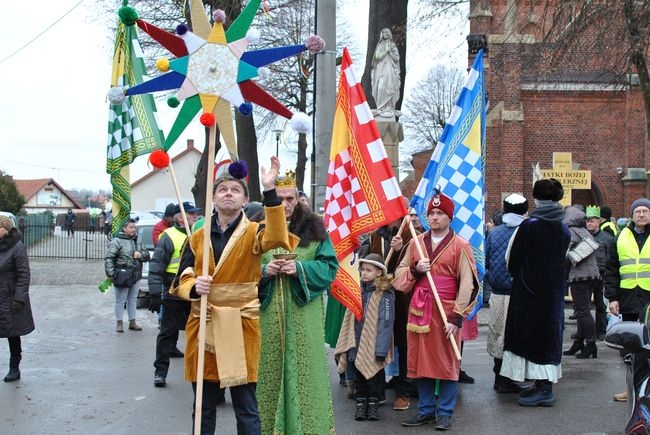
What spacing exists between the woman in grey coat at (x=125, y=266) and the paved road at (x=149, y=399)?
909 millimetres

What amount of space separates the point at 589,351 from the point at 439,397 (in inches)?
168

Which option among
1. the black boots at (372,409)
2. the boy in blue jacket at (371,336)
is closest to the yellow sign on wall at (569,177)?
the boy in blue jacket at (371,336)

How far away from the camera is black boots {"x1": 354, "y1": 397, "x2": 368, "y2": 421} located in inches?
300

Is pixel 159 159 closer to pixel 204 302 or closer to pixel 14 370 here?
pixel 204 302

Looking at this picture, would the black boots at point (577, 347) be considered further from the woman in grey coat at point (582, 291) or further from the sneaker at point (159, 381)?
the sneaker at point (159, 381)

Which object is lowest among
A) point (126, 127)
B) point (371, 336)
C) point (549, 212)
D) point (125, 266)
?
point (371, 336)

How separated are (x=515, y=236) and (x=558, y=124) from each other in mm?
24238

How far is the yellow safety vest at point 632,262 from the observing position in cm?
829

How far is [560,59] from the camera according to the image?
49.8 ft

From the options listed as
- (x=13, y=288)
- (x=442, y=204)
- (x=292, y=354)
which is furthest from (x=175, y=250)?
(x=292, y=354)

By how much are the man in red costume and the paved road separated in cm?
28

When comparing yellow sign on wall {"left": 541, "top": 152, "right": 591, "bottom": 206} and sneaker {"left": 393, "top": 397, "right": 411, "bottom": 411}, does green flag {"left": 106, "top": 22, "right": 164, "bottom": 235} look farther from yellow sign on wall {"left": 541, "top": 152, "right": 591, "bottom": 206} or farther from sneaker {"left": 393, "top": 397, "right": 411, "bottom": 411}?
yellow sign on wall {"left": 541, "top": 152, "right": 591, "bottom": 206}

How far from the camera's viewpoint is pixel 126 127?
883 cm

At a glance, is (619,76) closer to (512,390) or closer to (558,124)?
(512,390)
